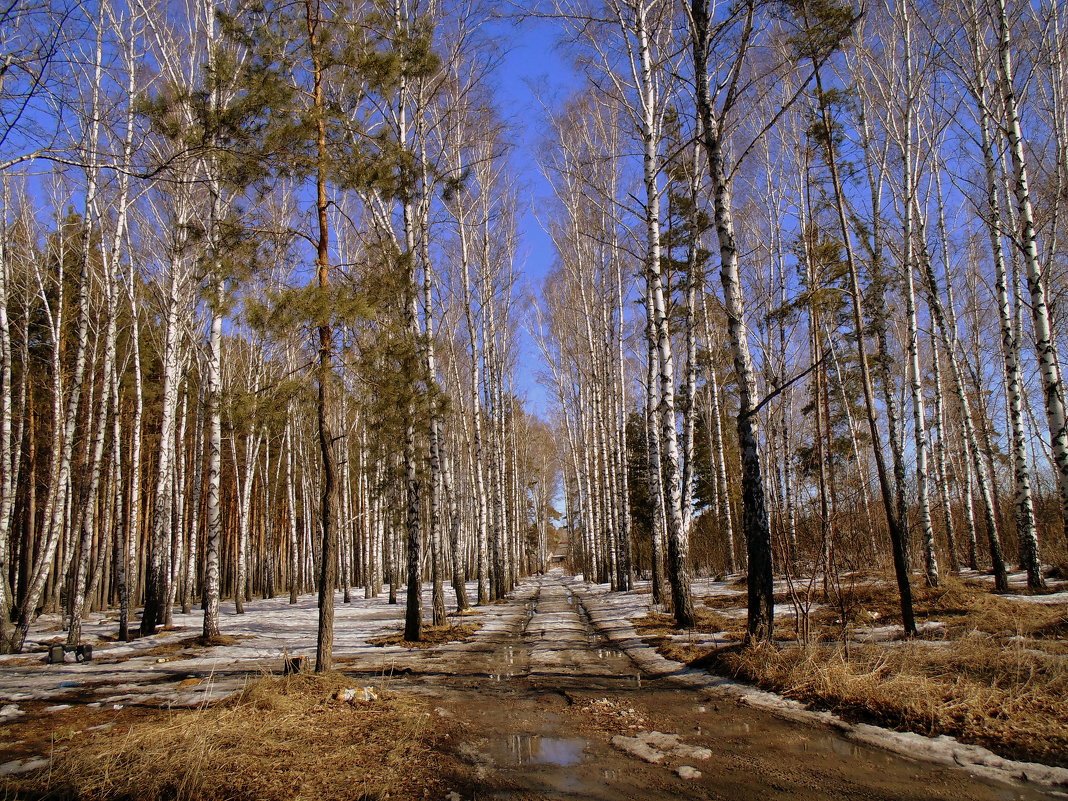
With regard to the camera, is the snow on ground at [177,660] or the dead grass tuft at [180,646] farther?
the dead grass tuft at [180,646]

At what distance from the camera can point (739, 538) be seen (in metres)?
19.1

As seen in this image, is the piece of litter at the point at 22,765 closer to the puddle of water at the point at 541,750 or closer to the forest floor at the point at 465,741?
the forest floor at the point at 465,741

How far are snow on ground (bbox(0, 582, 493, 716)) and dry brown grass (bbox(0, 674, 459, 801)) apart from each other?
2.21ft

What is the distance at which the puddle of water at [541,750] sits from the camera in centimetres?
346

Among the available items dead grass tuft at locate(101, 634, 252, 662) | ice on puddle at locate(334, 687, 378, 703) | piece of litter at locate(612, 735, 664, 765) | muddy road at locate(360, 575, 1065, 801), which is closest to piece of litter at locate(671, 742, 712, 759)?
muddy road at locate(360, 575, 1065, 801)

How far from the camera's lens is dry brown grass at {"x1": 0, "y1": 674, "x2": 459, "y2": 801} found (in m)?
2.89

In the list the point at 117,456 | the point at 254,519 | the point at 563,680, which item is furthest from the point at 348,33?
the point at 254,519

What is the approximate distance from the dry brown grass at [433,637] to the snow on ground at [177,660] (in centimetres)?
26

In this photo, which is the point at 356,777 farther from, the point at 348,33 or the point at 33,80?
the point at 348,33

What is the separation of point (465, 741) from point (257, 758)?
1347 millimetres

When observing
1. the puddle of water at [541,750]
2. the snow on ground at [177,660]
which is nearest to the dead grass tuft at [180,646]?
the snow on ground at [177,660]

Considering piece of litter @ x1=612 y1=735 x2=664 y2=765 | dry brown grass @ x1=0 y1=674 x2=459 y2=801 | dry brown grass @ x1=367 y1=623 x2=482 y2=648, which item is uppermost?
dry brown grass @ x1=0 y1=674 x2=459 y2=801

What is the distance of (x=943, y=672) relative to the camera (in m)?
4.44

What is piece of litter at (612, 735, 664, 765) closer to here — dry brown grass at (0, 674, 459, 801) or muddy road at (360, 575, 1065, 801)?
muddy road at (360, 575, 1065, 801)
